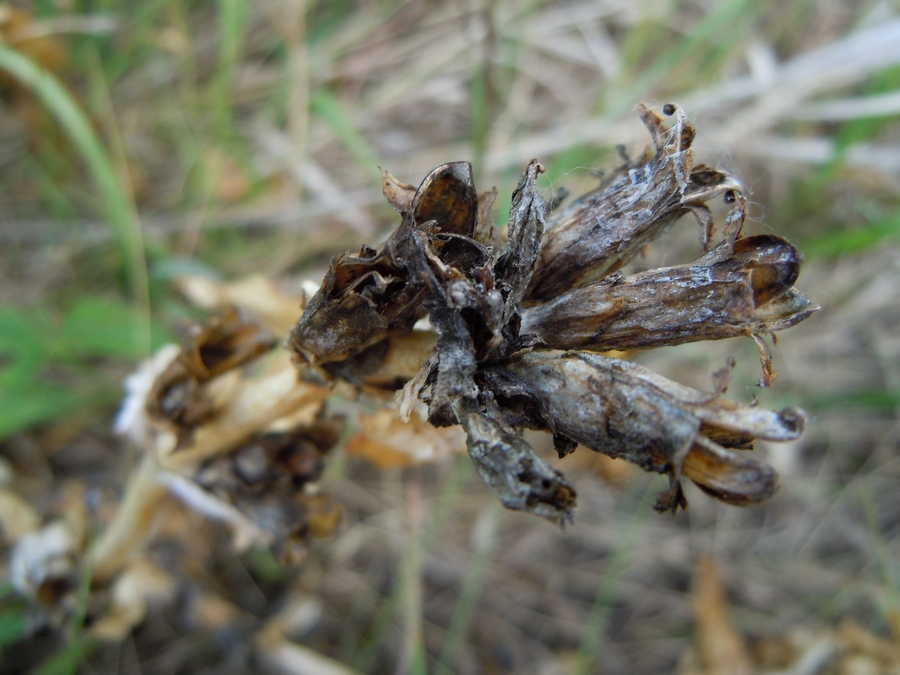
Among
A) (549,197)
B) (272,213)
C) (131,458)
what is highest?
(272,213)

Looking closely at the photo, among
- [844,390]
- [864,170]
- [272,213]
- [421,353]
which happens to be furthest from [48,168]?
[844,390]

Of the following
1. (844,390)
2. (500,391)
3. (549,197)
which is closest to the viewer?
(500,391)

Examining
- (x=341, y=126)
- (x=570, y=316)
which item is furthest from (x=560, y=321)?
(x=341, y=126)

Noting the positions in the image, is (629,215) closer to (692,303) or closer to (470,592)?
(692,303)

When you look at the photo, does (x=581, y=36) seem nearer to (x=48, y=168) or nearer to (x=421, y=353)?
(x=48, y=168)

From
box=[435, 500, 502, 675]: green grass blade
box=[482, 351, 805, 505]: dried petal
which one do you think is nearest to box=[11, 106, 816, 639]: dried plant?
box=[482, 351, 805, 505]: dried petal
